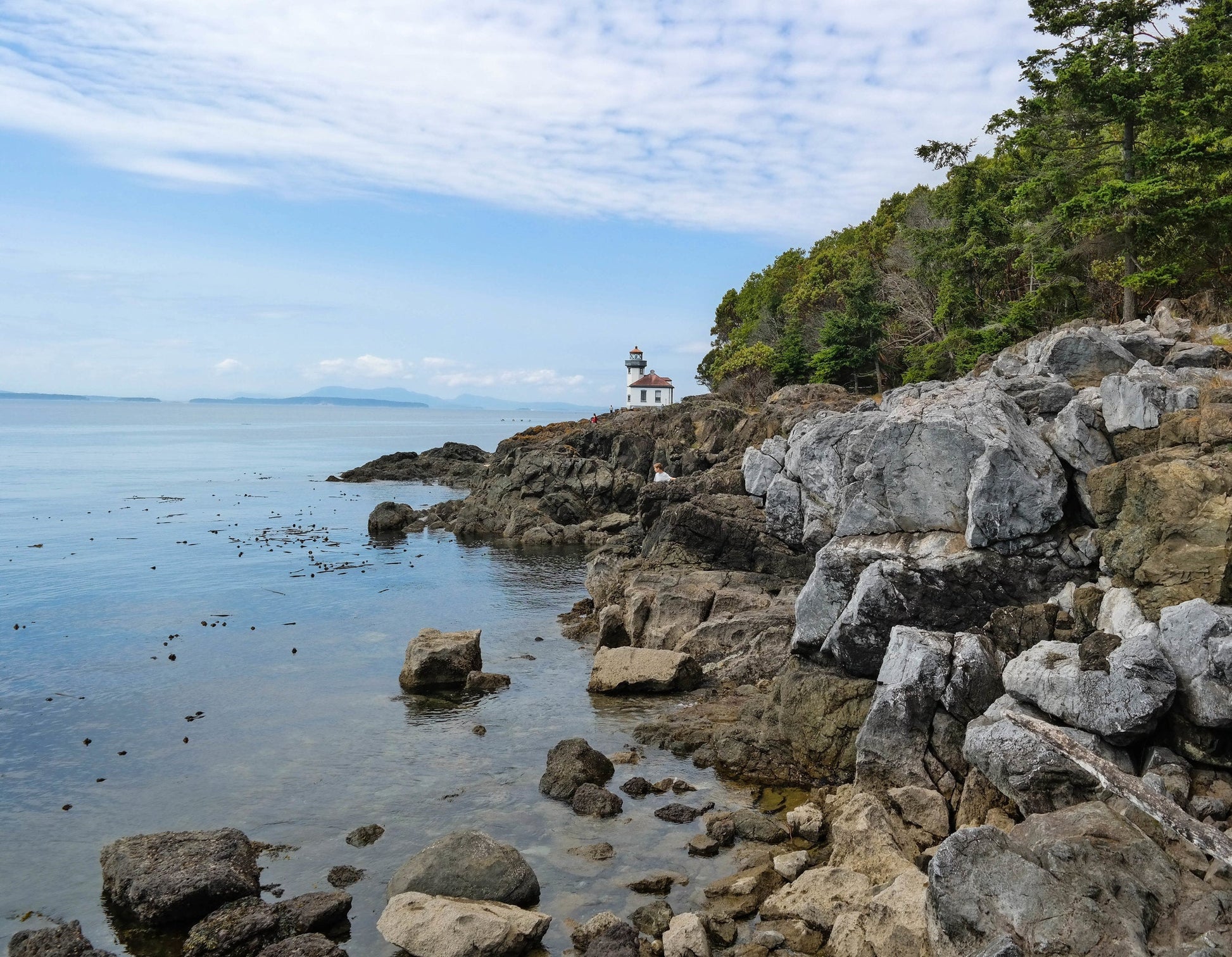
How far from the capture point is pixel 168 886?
1364 centimetres

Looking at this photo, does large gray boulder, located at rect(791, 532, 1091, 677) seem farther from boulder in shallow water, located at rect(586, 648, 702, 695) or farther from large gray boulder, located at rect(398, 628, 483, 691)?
large gray boulder, located at rect(398, 628, 483, 691)

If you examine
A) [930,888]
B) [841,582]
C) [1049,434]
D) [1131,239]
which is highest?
[1131,239]

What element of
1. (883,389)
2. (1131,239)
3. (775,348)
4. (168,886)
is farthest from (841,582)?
(775,348)

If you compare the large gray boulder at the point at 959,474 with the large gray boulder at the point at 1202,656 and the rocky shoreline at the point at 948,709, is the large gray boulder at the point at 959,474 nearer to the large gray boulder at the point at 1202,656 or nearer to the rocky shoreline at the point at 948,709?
the rocky shoreline at the point at 948,709

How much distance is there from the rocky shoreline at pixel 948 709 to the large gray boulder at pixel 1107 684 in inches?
1.7

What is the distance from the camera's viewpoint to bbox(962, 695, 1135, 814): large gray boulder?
13.7 meters

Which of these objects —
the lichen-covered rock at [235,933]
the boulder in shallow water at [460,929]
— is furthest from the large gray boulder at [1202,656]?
the lichen-covered rock at [235,933]

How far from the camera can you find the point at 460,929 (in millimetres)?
12641

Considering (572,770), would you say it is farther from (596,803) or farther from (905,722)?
(905,722)

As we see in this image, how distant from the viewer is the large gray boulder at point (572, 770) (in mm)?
17875

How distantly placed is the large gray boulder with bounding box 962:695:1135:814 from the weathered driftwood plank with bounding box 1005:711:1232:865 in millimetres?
160

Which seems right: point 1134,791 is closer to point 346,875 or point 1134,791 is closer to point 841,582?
point 841,582

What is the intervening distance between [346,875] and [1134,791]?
1217cm

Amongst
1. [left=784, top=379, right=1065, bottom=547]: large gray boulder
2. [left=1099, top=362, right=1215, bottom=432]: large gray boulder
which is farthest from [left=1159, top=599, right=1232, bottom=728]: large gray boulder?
[left=1099, top=362, right=1215, bottom=432]: large gray boulder
